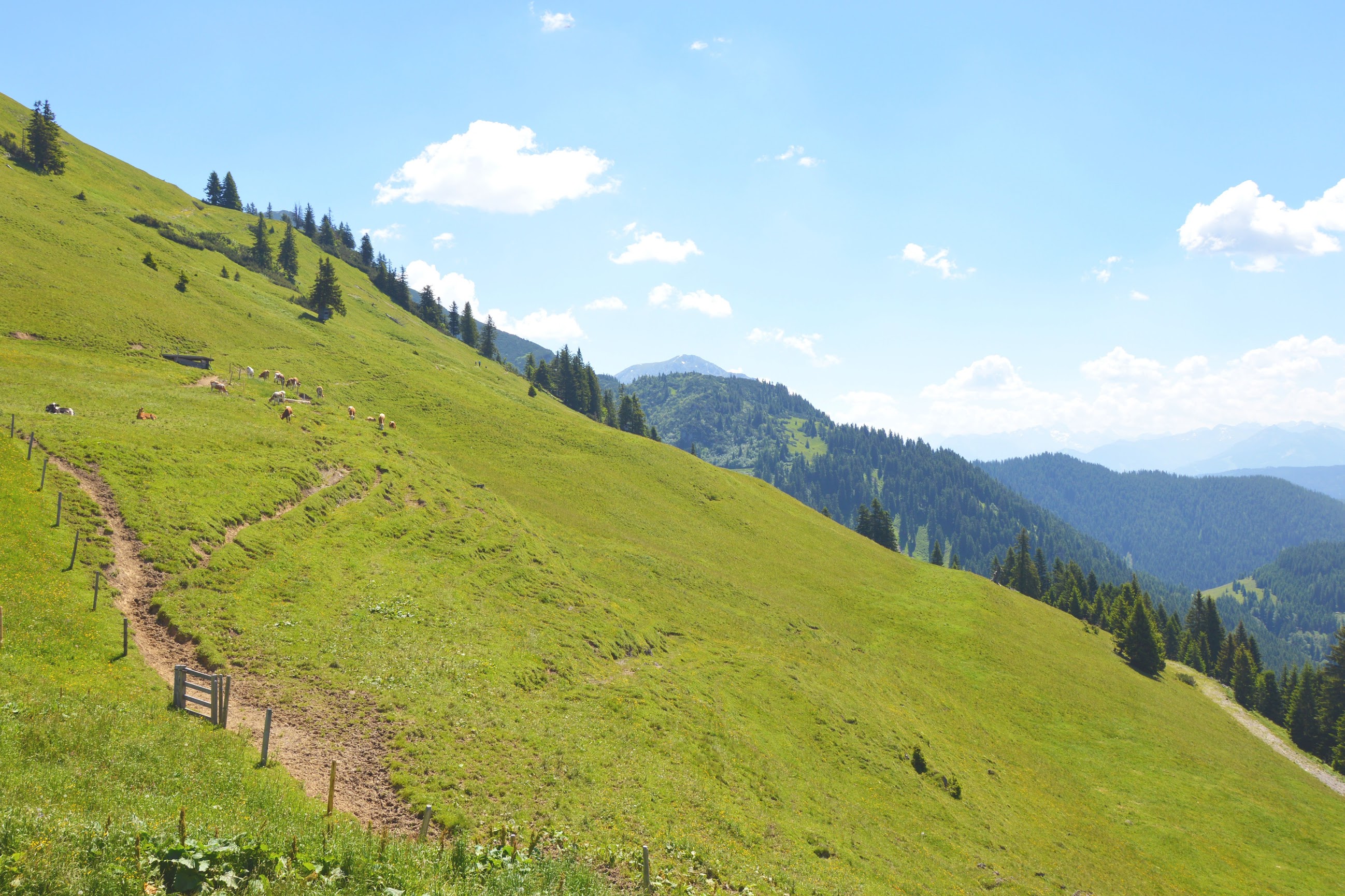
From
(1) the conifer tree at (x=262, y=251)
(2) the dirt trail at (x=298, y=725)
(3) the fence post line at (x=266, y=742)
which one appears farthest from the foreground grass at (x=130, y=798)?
(1) the conifer tree at (x=262, y=251)

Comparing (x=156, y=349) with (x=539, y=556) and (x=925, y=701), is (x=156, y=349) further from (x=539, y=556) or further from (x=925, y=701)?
(x=925, y=701)

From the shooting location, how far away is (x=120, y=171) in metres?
133

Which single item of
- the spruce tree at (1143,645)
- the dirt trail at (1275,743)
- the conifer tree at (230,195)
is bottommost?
the dirt trail at (1275,743)

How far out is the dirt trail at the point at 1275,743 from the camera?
70.7 metres

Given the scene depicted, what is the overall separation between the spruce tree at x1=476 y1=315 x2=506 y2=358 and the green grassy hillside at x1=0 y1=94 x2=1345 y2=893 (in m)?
84.1

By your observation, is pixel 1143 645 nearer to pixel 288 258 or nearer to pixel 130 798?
pixel 130 798

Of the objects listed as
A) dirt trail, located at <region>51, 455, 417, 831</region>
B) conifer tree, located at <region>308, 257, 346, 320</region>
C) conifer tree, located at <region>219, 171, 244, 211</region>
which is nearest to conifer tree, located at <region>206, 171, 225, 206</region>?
conifer tree, located at <region>219, 171, 244, 211</region>

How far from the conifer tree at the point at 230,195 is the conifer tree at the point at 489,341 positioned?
8173 centimetres

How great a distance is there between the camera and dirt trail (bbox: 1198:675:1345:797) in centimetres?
7069

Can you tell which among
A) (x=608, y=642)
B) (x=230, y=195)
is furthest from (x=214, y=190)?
(x=608, y=642)

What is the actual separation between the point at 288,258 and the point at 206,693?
14976cm

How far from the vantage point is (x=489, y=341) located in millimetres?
172500

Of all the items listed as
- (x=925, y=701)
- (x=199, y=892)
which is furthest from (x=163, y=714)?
(x=925, y=701)

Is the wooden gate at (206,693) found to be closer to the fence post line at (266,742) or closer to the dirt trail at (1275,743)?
the fence post line at (266,742)
